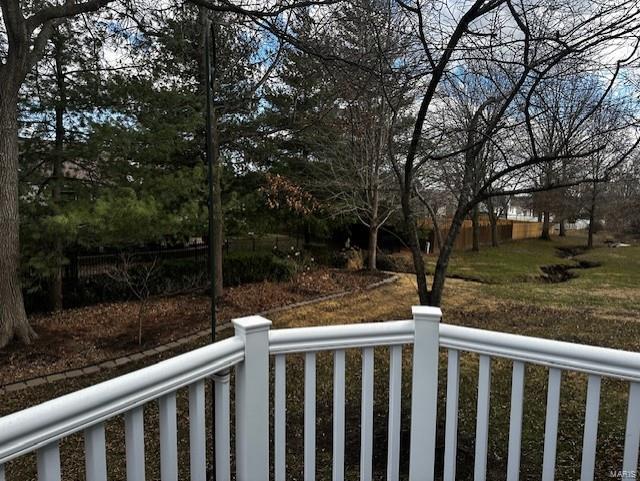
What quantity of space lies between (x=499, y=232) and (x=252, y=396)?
23.8 m

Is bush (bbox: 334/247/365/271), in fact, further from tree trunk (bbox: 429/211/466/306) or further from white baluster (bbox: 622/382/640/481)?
white baluster (bbox: 622/382/640/481)

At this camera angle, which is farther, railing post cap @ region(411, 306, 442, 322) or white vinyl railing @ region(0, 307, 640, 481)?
railing post cap @ region(411, 306, 442, 322)

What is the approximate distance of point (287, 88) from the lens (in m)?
8.45

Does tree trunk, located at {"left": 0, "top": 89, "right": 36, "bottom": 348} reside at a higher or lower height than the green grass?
higher

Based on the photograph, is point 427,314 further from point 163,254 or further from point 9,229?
point 163,254

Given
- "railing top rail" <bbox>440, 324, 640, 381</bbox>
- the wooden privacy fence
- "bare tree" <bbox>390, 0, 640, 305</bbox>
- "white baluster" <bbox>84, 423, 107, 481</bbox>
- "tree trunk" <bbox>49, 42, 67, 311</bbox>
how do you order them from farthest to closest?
the wooden privacy fence
"tree trunk" <bbox>49, 42, 67, 311</bbox>
"bare tree" <bbox>390, 0, 640, 305</bbox>
"railing top rail" <bbox>440, 324, 640, 381</bbox>
"white baluster" <bbox>84, 423, 107, 481</bbox>

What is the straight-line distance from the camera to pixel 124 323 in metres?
6.62

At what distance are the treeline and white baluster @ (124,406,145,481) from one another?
1.30 meters

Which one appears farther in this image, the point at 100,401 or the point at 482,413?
the point at 482,413

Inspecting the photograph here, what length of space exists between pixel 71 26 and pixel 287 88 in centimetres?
379

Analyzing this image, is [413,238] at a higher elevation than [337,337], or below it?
higher

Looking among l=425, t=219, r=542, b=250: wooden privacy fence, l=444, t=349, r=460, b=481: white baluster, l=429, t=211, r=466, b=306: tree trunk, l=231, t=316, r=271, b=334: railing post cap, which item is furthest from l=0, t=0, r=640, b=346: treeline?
l=425, t=219, r=542, b=250: wooden privacy fence

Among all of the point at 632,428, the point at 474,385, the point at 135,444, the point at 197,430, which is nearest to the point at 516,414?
the point at 632,428

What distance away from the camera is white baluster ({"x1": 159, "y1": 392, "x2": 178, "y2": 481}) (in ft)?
3.92
